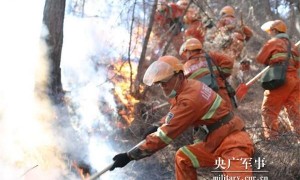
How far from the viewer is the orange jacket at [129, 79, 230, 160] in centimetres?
394

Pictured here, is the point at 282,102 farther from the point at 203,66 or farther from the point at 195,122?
the point at 195,122

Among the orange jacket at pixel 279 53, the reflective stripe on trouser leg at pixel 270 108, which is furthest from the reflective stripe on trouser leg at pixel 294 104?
the orange jacket at pixel 279 53

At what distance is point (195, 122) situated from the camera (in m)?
4.08

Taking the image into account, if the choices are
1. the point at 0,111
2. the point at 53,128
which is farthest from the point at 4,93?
the point at 53,128

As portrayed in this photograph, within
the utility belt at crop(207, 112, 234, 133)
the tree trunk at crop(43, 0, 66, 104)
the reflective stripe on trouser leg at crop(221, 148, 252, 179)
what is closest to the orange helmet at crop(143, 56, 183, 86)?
the utility belt at crop(207, 112, 234, 133)

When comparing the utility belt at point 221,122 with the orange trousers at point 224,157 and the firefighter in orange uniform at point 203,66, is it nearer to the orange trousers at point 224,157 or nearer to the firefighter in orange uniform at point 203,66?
the orange trousers at point 224,157

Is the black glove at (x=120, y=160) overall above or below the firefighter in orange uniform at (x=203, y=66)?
below

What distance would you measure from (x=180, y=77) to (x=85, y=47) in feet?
14.0

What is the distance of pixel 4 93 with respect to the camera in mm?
5699

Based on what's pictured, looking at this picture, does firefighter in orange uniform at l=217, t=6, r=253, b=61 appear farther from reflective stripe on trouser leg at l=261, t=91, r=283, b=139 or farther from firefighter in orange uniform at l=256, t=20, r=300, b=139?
reflective stripe on trouser leg at l=261, t=91, r=283, b=139

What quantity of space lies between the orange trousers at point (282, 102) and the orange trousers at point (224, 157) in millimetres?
1693

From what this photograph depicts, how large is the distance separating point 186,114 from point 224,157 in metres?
0.60

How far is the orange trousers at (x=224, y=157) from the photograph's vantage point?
3891 mm

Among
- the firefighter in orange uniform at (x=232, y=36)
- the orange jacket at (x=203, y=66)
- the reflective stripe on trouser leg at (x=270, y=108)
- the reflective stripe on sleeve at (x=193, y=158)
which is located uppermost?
the firefighter in orange uniform at (x=232, y=36)
